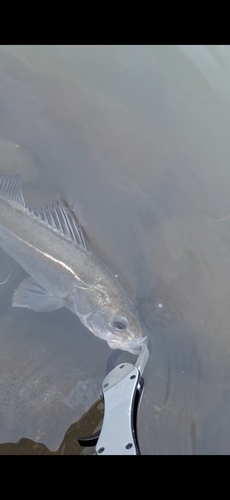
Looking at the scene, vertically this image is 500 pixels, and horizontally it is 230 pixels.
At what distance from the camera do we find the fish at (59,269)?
13.1ft

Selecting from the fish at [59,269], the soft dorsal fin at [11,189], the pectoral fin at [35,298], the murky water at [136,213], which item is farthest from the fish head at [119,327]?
the soft dorsal fin at [11,189]

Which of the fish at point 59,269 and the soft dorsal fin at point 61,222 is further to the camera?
the soft dorsal fin at point 61,222

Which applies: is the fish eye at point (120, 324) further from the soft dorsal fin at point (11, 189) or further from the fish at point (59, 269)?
the soft dorsal fin at point (11, 189)

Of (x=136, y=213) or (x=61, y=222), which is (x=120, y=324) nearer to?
(x=61, y=222)

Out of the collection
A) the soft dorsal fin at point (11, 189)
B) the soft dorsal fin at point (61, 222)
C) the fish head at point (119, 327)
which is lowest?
the fish head at point (119, 327)

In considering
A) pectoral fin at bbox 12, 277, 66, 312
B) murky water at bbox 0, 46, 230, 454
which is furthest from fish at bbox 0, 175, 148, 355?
murky water at bbox 0, 46, 230, 454

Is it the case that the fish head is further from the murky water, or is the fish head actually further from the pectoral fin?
the pectoral fin

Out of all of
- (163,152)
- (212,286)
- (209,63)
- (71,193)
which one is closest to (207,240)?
(212,286)

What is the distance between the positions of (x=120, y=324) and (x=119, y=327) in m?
0.03

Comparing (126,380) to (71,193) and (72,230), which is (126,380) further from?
(71,193)

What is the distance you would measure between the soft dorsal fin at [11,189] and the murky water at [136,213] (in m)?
0.45

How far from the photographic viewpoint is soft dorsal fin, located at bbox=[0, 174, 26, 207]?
173 inches

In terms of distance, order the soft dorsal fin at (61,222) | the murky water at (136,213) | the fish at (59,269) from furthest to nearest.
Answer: the soft dorsal fin at (61,222) < the fish at (59,269) < the murky water at (136,213)

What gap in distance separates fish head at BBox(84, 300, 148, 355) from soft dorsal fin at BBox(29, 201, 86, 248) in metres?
0.78
